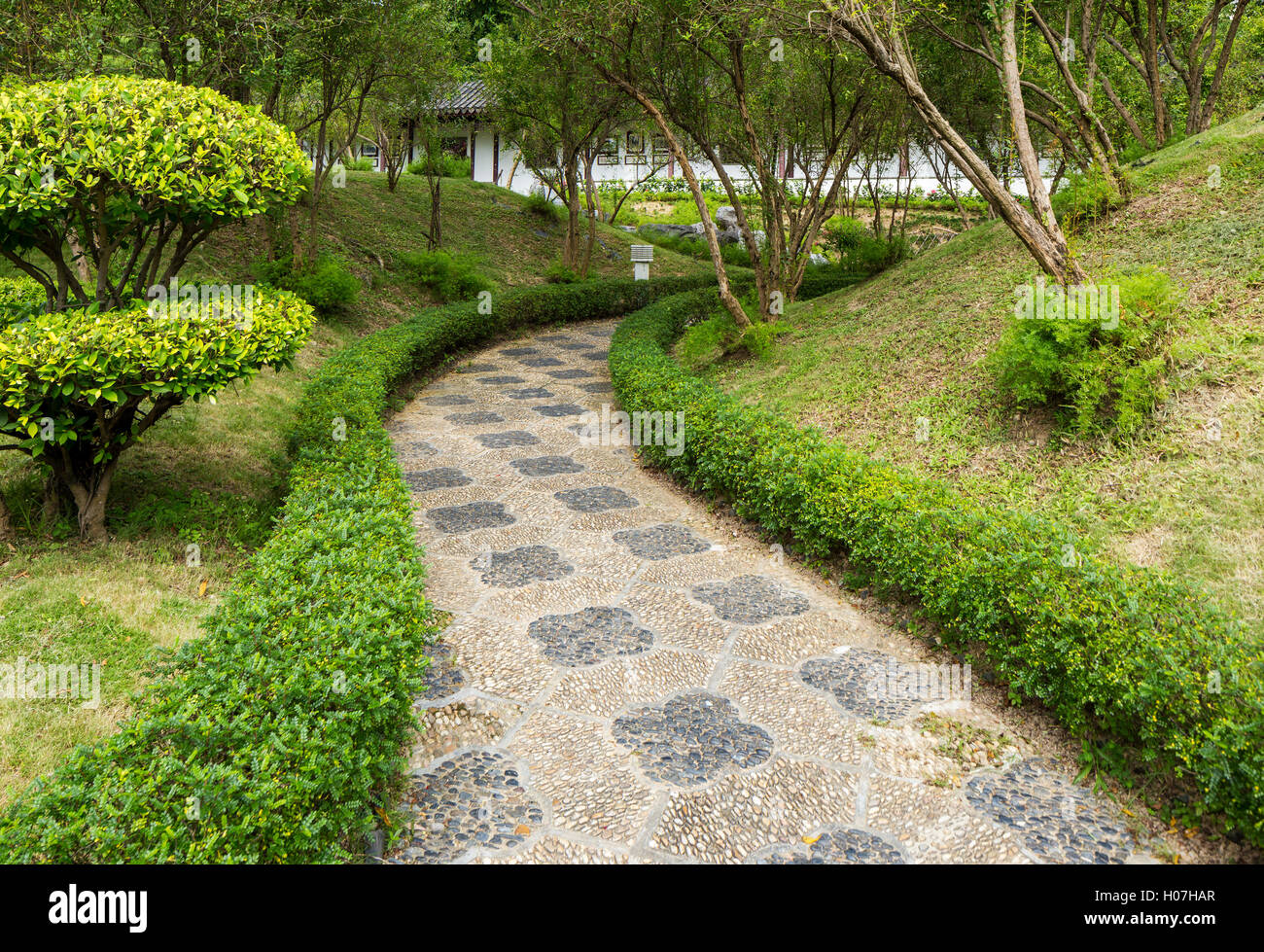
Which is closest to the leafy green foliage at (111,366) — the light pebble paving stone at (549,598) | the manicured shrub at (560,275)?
the light pebble paving stone at (549,598)

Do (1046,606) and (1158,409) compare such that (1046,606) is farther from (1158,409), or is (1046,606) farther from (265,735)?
(265,735)

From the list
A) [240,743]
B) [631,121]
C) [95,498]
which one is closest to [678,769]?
[240,743]

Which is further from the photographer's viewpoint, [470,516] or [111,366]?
[470,516]

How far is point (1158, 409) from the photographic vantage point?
5973 mm

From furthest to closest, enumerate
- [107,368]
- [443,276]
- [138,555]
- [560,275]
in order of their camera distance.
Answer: [560,275] < [443,276] < [138,555] < [107,368]

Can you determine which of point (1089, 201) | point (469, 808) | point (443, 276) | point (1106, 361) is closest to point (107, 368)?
point (469, 808)

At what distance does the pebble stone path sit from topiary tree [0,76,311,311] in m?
2.91

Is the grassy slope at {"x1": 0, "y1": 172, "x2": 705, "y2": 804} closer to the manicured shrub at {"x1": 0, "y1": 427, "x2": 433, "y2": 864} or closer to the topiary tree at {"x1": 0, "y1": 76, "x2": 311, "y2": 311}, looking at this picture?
the manicured shrub at {"x1": 0, "y1": 427, "x2": 433, "y2": 864}

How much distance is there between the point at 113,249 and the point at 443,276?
36.0ft

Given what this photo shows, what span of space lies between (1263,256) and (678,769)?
22.8 feet

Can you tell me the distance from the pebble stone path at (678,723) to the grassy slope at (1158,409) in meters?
1.55

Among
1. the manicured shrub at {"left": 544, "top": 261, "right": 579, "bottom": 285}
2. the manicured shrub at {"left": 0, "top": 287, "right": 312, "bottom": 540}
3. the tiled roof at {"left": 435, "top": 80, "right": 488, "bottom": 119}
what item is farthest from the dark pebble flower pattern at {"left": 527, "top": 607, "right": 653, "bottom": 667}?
the tiled roof at {"left": 435, "top": 80, "right": 488, "bottom": 119}

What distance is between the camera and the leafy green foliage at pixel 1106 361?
5.98 m

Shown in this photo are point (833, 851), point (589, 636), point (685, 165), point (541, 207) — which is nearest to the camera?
point (833, 851)
